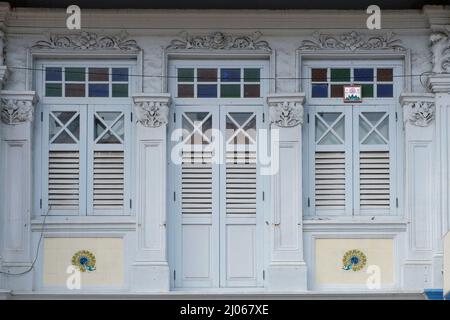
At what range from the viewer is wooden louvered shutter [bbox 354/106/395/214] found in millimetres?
15109

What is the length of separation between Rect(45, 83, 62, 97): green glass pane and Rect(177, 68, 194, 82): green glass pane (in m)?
1.44

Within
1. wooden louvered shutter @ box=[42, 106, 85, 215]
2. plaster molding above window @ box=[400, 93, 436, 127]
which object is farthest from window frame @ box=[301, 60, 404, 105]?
wooden louvered shutter @ box=[42, 106, 85, 215]

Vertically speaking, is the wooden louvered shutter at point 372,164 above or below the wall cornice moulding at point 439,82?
below

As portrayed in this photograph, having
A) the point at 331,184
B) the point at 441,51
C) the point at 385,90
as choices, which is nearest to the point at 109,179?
the point at 331,184

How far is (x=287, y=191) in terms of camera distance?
14961 millimetres

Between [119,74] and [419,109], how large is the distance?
3596 millimetres

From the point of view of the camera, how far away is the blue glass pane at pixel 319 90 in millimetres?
15266

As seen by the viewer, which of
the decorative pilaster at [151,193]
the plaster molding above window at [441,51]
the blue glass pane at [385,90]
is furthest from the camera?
the blue glass pane at [385,90]

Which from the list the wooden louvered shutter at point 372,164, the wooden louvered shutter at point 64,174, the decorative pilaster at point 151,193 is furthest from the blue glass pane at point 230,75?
the wooden louvered shutter at point 64,174

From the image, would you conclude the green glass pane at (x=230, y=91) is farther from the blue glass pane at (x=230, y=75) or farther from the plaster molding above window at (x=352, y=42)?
the plaster molding above window at (x=352, y=42)

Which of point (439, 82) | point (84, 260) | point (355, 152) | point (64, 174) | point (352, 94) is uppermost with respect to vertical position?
point (439, 82)

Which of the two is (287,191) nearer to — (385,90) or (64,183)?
(385,90)

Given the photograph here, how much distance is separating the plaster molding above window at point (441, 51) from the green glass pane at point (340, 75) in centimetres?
105

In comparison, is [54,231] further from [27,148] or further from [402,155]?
[402,155]
